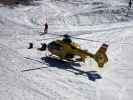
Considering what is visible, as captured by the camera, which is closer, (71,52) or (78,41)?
(71,52)

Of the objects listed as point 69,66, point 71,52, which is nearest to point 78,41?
point 71,52

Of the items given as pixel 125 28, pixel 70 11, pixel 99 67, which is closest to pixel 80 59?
pixel 99 67

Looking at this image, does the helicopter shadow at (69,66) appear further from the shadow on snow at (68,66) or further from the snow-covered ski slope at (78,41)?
the snow-covered ski slope at (78,41)

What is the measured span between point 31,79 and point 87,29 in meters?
14.8

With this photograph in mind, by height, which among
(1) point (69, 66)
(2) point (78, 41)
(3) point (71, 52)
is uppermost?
(3) point (71, 52)

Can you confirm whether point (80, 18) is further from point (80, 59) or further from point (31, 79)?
point (31, 79)

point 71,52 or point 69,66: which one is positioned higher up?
point 71,52

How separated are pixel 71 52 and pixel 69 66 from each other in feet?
3.47

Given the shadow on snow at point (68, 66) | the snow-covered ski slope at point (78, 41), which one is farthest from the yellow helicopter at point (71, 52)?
the snow-covered ski slope at point (78, 41)

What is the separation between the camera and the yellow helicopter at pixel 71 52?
23.5 m

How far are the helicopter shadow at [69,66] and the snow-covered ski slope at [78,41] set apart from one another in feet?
1.02

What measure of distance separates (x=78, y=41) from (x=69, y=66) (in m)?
6.17

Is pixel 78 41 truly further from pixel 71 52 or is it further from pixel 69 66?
pixel 69 66

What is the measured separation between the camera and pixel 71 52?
953 inches
